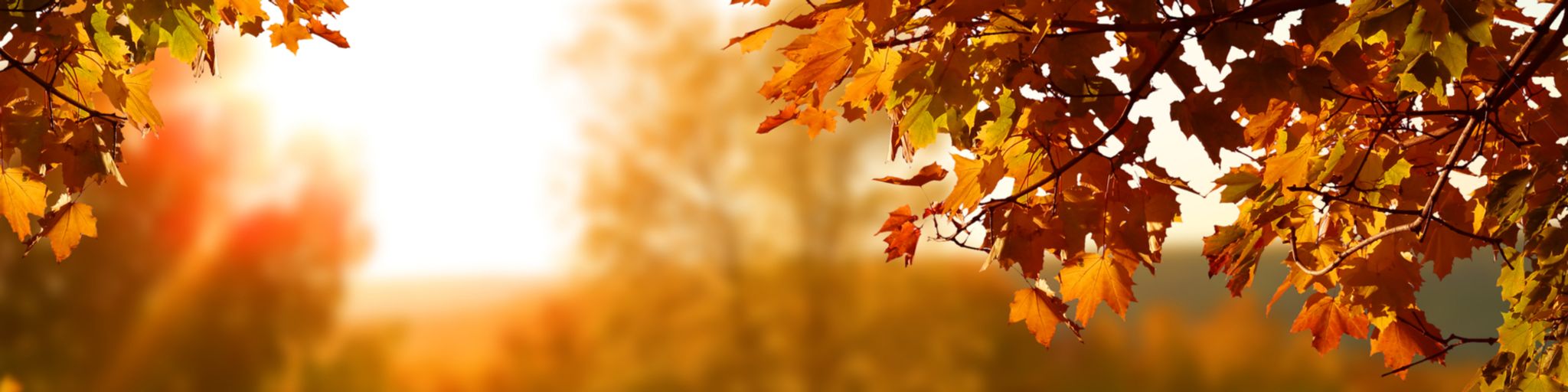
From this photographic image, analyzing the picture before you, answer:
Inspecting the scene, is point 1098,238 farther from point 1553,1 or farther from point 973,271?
point 973,271

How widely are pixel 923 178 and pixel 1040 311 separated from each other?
445 mm

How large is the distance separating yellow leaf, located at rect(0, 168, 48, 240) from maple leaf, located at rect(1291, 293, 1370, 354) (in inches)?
137

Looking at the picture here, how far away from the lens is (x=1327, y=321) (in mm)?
3285

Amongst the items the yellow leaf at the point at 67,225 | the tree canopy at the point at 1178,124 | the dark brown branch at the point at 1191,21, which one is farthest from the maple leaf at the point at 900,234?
the yellow leaf at the point at 67,225

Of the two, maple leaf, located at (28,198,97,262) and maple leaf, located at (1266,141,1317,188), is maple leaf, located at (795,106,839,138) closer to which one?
maple leaf, located at (1266,141,1317,188)

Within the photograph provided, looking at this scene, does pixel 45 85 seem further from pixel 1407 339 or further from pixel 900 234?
pixel 1407 339

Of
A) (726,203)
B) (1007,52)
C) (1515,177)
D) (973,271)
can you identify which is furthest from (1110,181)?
(973,271)

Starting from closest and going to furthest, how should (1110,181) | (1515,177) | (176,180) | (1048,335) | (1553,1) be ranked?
(1515,177), (1110,181), (1048,335), (1553,1), (176,180)

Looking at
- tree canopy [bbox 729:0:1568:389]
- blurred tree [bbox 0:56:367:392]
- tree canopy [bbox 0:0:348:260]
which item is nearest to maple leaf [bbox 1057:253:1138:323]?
tree canopy [bbox 729:0:1568:389]

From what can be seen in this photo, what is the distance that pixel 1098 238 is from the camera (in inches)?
95.5

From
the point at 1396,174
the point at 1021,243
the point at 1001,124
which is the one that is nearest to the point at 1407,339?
the point at 1396,174

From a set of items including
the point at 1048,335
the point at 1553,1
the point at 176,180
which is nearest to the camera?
the point at 1048,335

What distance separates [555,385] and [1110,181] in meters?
13.6

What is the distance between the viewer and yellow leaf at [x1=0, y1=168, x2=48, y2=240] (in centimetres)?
302
